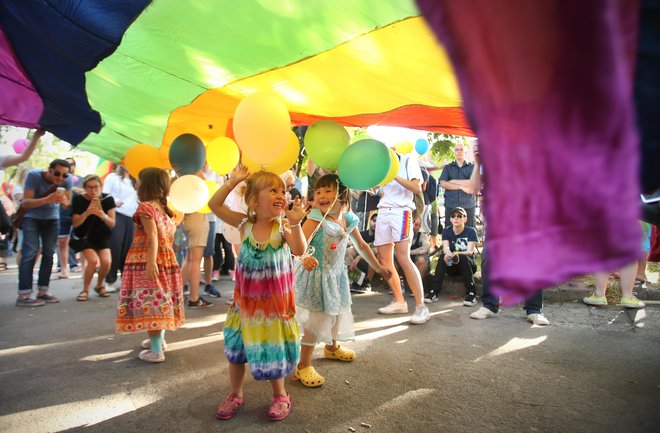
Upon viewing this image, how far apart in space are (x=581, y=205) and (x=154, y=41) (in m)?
2.38

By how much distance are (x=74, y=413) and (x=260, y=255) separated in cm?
137

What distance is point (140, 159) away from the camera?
133 inches

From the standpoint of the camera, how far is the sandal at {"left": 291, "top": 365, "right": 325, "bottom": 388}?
2.72 m

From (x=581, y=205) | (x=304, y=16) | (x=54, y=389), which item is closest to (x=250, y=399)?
(x=54, y=389)

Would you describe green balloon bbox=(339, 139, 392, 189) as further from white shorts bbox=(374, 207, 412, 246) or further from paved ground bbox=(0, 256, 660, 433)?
white shorts bbox=(374, 207, 412, 246)

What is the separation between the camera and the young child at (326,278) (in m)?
2.87

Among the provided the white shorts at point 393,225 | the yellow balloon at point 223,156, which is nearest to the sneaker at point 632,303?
the white shorts at point 393,225

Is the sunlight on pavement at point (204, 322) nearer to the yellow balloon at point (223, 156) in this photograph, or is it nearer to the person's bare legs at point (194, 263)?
the person's bare legs at point (194, 263)

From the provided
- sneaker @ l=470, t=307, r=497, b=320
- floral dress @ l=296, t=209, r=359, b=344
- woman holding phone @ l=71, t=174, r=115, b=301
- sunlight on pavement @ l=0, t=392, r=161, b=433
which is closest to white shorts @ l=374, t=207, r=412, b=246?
sneaker @ l=470, t=307, r=497, b=320

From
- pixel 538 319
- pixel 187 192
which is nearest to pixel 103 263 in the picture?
pixel 187 192

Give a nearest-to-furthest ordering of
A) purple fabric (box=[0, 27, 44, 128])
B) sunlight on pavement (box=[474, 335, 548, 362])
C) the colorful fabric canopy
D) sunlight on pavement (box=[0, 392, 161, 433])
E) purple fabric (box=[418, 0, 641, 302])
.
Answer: purple fabric (box=[418, 0, 641, 302]) < the colorful fabric canopy < sunlight on pavement (box=[0, 392, 161, 433]) < purple fabric (box=[0, 27, 44, 128]) < sunlight on pavement (box=[474, 335, 548, 362])

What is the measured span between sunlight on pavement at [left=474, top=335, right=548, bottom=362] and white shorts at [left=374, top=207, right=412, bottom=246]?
4.94 ft

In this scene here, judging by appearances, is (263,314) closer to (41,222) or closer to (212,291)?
(212,291)

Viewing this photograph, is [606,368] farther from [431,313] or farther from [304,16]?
[304,16]
